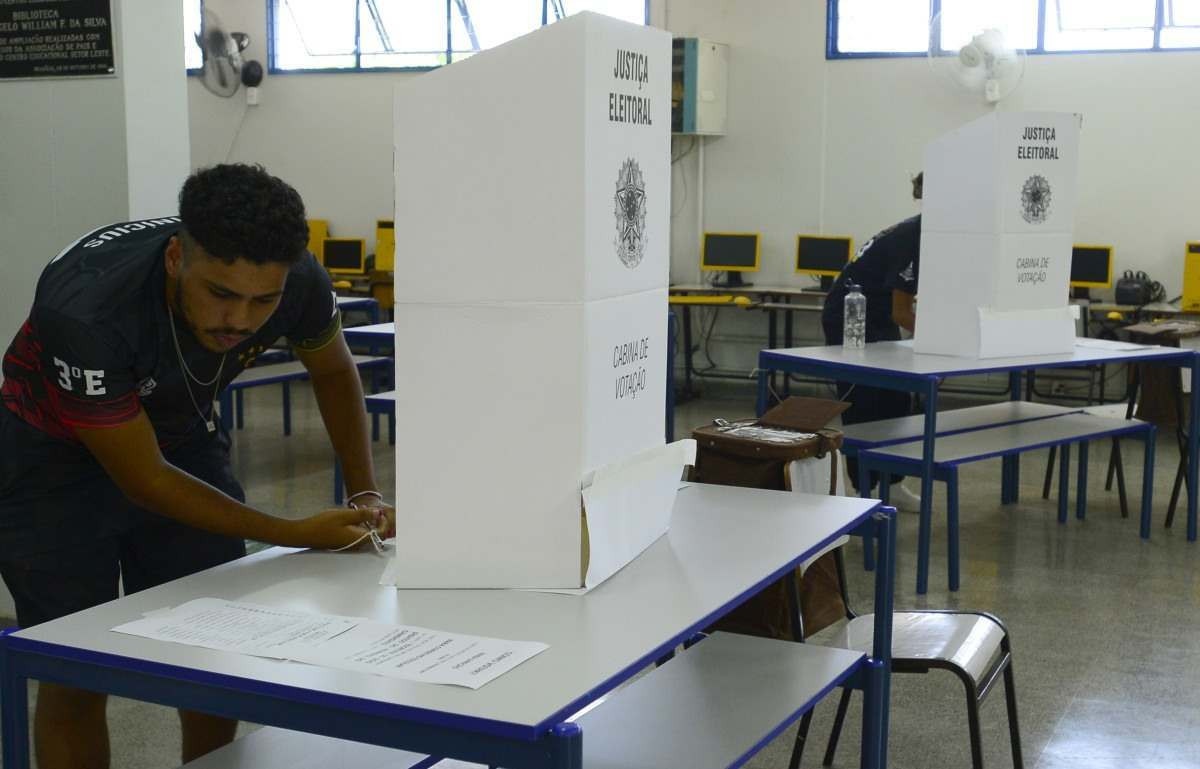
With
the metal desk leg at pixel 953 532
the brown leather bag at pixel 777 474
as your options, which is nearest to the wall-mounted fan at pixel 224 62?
the metal desk leg at pixel 953 532

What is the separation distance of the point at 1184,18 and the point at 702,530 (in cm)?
664

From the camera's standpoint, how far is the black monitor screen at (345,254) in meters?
9.46

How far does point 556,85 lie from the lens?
1.68 m

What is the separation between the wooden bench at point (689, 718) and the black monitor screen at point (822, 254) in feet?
19.7

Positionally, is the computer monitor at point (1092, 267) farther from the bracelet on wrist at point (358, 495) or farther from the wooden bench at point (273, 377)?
the bracelet on wrist at point (358, 495)

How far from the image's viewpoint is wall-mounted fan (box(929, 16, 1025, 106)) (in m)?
7.52

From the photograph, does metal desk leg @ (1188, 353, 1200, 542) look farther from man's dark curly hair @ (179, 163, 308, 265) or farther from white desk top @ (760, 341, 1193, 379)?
man's dark curly hair @ (179, 163, 308, 265)

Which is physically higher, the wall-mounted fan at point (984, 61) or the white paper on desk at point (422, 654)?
the wall-mounted fan at point (984, 61)

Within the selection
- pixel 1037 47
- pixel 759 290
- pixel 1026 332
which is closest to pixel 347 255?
pixel 759 290

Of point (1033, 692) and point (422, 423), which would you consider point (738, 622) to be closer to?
point (1033, 692)

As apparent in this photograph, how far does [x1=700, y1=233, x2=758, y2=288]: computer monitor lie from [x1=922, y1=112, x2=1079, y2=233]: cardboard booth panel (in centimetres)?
375

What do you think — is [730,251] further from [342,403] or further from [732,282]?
[342,403]

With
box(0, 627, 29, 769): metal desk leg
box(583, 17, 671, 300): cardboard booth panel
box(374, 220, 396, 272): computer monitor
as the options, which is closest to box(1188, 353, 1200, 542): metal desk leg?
box(583, 17, 671, 300): cardboard booth panel

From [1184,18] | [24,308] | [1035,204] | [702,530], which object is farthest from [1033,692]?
[1184,18]
